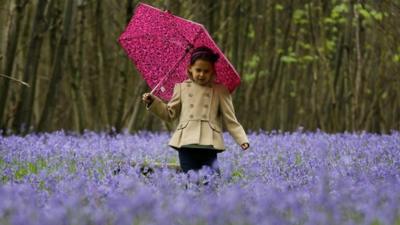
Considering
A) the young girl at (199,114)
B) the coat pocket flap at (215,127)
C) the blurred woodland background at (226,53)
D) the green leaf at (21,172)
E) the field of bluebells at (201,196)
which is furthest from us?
the blurred woodland background at (226,53)

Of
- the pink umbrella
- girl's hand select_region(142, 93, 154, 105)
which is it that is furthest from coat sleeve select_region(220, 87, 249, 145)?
girl's hand select_region(142, 93, 154, 105)

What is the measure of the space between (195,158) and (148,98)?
29.1 inches

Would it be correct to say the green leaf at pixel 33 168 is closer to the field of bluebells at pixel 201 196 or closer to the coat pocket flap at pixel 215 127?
the field of bluebells at pixel 201 196

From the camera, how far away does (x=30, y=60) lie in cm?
1490

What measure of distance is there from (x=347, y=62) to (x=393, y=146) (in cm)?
844

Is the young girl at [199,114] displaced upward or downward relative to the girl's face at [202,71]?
downward

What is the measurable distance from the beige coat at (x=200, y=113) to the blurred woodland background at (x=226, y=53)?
6072 mm

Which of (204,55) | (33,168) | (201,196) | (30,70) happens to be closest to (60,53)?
(30,70)

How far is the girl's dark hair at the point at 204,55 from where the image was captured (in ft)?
24.1

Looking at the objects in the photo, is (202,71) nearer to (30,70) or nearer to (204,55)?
(204,55)

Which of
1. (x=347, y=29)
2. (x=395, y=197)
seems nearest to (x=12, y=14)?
(x=347, y=29)

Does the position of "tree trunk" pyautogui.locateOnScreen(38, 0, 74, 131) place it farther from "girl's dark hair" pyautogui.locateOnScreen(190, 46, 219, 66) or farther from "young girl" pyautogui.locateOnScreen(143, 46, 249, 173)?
"girl's dark hair" pyautogui.locateOnScreen(190, 46, 219, 66)

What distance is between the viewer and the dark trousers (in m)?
7.70

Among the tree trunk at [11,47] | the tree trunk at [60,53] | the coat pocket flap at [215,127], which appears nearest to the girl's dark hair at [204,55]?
the coat pocket flap at [215,127]
